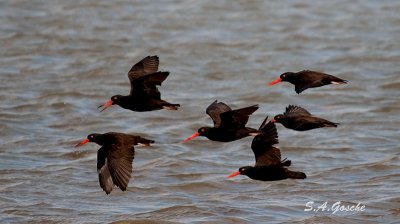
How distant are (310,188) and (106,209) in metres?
3.34

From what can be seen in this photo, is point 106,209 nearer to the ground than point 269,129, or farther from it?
nearer to the ground

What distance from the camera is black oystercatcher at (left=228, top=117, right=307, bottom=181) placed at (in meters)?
14.4

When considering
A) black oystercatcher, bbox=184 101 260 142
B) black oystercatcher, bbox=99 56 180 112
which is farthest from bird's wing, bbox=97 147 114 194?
black oystercatcher, bbox=184 101 260 142

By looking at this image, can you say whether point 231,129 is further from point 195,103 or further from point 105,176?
point 195,103

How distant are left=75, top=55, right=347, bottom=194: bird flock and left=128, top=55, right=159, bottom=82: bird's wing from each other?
45 millimetres

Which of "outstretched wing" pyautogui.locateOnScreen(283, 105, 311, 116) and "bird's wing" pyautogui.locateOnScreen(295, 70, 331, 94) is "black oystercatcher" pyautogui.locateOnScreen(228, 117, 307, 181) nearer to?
"outstretched wing" pyautogui.locateOnScreen(283, 105, 311, 116)

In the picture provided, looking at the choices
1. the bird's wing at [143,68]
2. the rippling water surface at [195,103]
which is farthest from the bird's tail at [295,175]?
the bird's wing at [143,68]

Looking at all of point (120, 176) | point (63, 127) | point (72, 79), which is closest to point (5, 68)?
point (72, 79)

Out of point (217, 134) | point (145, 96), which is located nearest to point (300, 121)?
point (217, 134)

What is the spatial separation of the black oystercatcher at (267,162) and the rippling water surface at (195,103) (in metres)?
1.38

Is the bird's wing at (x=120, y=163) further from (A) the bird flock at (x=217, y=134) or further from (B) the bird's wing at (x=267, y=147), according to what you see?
(B) the bird's wing at (x=267, y=147)

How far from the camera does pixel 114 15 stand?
31.4 meters

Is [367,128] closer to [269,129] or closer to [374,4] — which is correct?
[269,129]

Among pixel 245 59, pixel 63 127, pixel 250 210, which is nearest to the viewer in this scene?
pixel 250 210
